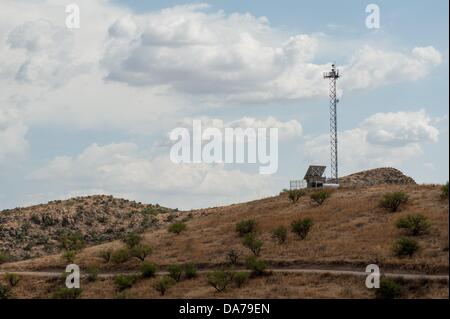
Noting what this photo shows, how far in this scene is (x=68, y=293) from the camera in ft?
174

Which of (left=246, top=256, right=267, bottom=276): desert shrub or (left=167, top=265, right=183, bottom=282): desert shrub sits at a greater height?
(left=246, top=256, right=267, bottom=276): desert shrub

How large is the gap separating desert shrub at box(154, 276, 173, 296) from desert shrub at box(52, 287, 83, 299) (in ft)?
22.2

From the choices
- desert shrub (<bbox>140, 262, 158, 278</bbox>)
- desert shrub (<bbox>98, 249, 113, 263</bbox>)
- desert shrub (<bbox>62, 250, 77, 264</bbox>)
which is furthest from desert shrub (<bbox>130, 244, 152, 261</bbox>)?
desert shrub (<bbox>62, 250, 77, 264</bbox>)

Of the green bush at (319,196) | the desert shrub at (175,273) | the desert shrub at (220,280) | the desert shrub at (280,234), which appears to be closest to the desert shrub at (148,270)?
the desert shrub at (175,273)

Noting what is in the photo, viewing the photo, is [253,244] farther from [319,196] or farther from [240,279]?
[319,196]

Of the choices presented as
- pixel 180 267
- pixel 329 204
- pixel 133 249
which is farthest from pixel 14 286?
pixel 329 204

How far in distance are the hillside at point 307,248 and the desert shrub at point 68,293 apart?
Answer: 98 centimetres

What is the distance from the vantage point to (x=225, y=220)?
7288 centimetres

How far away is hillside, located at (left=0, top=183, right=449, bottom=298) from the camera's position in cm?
4541

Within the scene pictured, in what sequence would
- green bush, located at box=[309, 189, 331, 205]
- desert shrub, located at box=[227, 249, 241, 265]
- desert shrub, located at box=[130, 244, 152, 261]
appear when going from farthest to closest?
green bush, located at box=[309, 189, 331, 205] < desert shrub, located at box=[130, 244, 152, 261] < desert shrub, located at box=[227, 249, 241, 265]

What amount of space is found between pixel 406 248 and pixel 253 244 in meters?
14.0

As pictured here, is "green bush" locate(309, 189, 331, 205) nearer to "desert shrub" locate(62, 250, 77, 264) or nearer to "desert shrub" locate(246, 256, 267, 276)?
"desert shrub" locate(246, 256, 267, 276)

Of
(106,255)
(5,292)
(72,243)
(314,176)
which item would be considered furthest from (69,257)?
(314,176)
